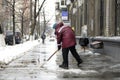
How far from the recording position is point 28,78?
11664 mm

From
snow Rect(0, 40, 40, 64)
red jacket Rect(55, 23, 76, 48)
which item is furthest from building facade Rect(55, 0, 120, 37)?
red jacket Rect(55, 23, 76, 48)

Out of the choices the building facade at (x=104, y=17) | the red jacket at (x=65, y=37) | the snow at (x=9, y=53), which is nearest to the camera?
the red jacket at (x=65, y=37)

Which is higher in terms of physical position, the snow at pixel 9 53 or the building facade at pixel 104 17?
the building facade at pixel 104 17

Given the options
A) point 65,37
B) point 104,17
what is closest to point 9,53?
point 65,37

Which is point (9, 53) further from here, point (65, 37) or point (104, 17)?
point (104, 17)

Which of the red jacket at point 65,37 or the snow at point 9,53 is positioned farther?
the snow at point 9,53

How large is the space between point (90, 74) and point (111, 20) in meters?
12.6

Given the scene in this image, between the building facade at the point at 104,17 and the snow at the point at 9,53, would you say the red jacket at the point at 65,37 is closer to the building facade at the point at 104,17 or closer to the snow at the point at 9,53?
the snow at the point at 9,53

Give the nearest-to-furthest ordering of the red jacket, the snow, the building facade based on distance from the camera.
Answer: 1. the red jacket
2. the snow
3. the building facade

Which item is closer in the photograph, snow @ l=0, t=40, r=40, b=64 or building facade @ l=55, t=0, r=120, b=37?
snow @ l=0, t=40, r=40, b=64

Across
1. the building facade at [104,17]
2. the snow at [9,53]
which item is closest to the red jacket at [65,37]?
the snow at [9,53]

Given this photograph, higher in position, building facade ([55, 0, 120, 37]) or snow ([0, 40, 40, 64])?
building facade ([55, 0, 120, 37])

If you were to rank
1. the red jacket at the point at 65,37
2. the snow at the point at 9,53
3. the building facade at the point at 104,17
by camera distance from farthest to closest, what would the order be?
the building facade at the point at 104,17 < the snow at the point at 9,53 < the red jacket at the point at 65,37

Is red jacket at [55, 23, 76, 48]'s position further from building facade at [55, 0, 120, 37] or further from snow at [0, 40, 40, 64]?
building facade at [55, 0, 120, 37]
